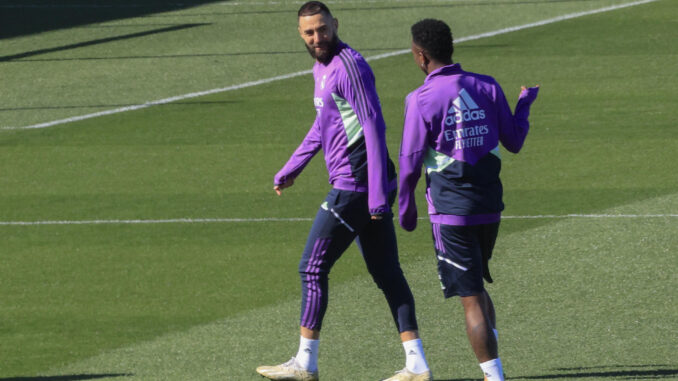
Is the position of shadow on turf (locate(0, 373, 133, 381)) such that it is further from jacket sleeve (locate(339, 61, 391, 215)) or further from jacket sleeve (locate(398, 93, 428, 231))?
jacket sleeve (locate(398, 93, 428, 231))

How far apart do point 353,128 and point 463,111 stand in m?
0.84

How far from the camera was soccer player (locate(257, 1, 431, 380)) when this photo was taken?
282 inches

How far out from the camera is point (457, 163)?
666 cm

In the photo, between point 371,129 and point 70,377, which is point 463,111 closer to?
point 371,129

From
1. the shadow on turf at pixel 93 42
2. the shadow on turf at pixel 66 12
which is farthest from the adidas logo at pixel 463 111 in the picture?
the shadow on turf at pixel 66 12

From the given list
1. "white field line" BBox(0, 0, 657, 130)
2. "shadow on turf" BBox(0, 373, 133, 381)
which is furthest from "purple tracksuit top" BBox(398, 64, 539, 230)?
"white field line" BBox(0, 0, 657, 130)

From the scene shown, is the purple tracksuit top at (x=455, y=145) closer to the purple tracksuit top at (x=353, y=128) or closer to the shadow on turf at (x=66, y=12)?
the purple tracksuit top at (x=353, y=128)

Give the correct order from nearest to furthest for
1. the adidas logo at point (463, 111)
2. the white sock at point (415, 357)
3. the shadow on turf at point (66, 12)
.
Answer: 1. the adidas logo at point (463, 111)
2. the white sock at point (415, 357)
3. the shadow on turf at point (66, 12)

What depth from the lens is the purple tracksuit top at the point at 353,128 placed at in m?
7.12

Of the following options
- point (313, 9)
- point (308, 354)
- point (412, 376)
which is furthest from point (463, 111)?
point (308, 354)

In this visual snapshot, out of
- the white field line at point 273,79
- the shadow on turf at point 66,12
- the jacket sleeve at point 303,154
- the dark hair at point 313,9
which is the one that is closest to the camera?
the dark hair at point 313,9

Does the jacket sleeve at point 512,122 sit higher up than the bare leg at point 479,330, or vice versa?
the jacket sleeve at point 512,122

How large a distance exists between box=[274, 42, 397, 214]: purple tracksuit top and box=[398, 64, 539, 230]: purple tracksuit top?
0.43 meters

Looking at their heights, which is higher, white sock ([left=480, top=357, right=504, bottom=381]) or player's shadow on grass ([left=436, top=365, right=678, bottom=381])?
white sock ([left=480, top=357, right=504, bottom=381])
